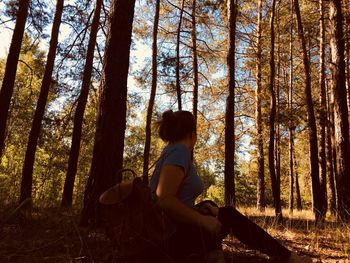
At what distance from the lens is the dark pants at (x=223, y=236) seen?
2.46m

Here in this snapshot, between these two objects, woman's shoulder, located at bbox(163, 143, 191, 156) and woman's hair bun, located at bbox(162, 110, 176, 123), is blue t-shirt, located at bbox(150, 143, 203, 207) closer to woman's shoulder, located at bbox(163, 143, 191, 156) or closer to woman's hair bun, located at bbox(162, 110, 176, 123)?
woman's shoulder, located at bbox(163, 143, 191, 156)

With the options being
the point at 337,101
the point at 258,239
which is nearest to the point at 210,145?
the point at 337,101

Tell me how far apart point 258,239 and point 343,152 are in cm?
556

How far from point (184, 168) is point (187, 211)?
0.92 ft

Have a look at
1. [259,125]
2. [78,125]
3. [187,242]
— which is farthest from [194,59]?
[187,242]

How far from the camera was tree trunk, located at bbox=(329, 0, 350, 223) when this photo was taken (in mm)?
7387

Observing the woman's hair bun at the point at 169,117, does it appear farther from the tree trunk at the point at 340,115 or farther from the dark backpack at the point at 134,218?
the tree trunk at the point at 340,115

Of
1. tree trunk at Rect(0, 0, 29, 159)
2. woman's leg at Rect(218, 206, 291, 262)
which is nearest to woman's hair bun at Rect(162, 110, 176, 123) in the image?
woman's leg at Rect(218, 206, 291, 262)

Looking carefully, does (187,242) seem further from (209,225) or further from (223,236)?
(223,236)

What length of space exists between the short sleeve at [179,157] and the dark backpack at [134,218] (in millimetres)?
238

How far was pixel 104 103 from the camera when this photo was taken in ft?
15.3

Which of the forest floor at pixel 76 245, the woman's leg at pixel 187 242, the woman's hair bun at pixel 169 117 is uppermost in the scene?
the woman's hair bun at pixel 169 117

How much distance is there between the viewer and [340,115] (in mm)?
7750

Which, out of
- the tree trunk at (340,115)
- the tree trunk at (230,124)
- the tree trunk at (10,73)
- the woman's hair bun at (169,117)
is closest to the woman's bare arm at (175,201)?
the woman's hair bun at (169,117)
